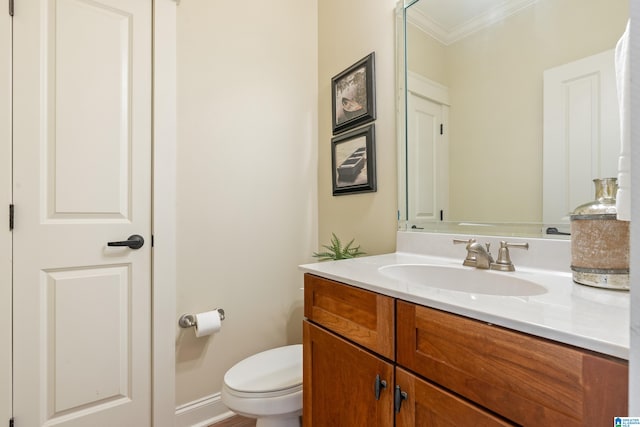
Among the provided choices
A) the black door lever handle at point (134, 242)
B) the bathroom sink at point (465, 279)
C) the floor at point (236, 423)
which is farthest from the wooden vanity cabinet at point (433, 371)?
the black door lever handle at point (134, 242)

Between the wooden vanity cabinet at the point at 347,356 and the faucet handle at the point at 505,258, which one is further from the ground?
the faucet handle at the point at 505,258

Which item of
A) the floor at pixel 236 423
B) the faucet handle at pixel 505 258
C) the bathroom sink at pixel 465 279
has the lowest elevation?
the floor at pixel 236 423

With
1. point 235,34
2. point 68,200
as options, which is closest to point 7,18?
point 68,200

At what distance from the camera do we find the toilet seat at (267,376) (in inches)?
42.1

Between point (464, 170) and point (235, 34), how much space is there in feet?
4.44

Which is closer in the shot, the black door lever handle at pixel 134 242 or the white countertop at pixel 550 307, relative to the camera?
the white countertop at pixel 550 307

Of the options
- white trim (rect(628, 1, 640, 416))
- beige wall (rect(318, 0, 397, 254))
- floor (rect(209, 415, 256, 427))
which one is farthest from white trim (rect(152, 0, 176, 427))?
white trim (rect(628, 1, 640, 416))

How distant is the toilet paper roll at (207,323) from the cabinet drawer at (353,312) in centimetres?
59

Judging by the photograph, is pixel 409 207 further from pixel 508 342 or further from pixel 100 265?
pixel 100 265

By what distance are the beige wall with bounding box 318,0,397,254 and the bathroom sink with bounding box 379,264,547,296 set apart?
36cm

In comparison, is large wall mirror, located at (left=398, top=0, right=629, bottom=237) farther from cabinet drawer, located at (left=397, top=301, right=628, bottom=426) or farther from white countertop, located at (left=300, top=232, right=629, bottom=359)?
cabinet drawer, located at (left=397, top=301, right=628, bottom=426)

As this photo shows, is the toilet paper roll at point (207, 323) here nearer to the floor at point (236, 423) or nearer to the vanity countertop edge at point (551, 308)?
the floor at point (236, 423)

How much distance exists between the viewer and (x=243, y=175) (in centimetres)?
155

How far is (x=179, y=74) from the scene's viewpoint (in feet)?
4.50
